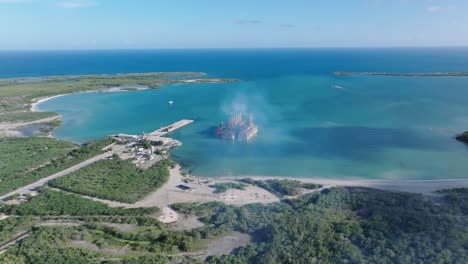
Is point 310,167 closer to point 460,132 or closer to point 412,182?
point 412,182

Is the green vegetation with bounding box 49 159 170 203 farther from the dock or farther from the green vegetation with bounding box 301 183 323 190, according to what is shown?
the green vegetation with bounding box 301 183 323 190

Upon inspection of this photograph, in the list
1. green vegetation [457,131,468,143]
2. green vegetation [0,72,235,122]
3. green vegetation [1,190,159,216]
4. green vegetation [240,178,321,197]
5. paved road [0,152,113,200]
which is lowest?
green vegetation [1,190,159,216]

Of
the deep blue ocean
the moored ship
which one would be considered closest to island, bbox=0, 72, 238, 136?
the deep blue ocean

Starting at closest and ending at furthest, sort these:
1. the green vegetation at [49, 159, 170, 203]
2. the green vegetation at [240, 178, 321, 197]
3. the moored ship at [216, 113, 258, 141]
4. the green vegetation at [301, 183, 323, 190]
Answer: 1. the green vegetation at [240, 178, 321, 197]
2. the green vegetation at [49, 159, 170, 203]
3. the green vegetation at [301, 183, 323, 190]
4. the moored ship at [216, 113, 258, 141]

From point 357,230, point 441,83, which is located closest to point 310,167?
point 357,230

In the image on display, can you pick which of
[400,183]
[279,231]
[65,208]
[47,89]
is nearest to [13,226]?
[65,208]

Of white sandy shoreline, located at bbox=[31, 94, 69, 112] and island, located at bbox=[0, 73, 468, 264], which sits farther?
white sandy shoreline, located at bbox=[31, 94, 69, 112]

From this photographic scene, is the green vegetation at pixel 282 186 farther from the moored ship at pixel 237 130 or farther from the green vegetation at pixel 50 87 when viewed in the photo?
the green vegetation at pixel 50 87
